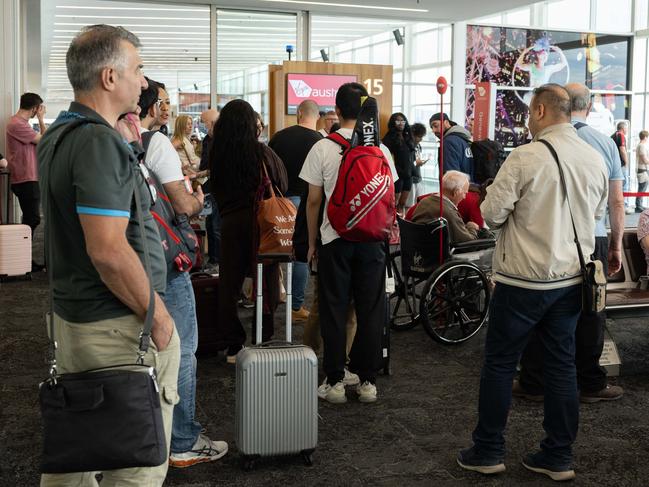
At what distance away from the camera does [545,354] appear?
9.87 feet

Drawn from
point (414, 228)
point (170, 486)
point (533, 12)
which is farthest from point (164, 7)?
point (170, 486)

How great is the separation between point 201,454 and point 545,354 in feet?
4.78

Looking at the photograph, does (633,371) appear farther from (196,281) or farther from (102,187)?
(102,187)

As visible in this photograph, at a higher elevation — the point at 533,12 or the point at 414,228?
the point at 533,12

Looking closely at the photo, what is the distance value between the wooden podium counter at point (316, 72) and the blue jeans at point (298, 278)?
17.8 ft

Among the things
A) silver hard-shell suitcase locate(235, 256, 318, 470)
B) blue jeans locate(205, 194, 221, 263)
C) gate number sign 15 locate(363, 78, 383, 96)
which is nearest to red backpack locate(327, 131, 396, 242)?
silver hard-shell suitcase locate(235, 256, 318, 470)

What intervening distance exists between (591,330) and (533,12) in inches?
553

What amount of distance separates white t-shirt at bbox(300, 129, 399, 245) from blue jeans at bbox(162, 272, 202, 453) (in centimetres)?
102

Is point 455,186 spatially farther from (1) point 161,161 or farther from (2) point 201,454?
(1) point 161,161

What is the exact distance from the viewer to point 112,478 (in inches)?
73.0

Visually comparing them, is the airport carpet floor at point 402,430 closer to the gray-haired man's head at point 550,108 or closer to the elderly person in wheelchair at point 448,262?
the elderly person in wheelchair at point 448,262

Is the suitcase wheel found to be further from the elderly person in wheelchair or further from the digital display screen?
the digital display screen

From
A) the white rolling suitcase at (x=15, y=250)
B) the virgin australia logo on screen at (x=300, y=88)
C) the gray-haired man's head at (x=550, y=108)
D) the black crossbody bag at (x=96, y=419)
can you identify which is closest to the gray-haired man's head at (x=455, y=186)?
the gray-haired man's head at (x=550, y=108)

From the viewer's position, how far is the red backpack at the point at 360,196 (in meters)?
3.60
